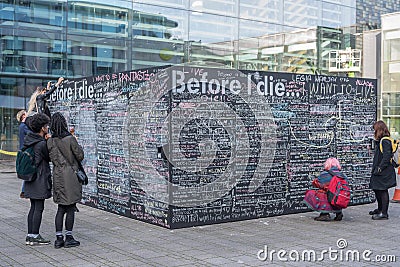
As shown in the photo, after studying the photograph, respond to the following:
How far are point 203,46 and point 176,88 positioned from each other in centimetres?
1456

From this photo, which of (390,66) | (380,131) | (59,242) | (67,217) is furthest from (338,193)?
(390,66)

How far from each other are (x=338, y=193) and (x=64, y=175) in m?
4.43

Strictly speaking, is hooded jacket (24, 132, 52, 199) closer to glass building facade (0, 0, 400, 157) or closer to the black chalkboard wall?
the black chalkboard wall

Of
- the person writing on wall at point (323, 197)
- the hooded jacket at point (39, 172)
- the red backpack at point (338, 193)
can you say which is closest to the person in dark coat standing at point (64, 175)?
the hooded jacket at point (39, 172)

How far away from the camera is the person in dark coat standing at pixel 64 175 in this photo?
7414 millimetres

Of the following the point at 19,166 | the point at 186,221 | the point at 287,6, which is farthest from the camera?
the point at 287,6

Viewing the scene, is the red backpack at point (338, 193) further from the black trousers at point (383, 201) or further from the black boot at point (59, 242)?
the black boot at point (59, 242)

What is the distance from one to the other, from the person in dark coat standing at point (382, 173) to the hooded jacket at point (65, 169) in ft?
16.6

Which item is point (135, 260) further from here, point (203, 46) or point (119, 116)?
point (203, 46)

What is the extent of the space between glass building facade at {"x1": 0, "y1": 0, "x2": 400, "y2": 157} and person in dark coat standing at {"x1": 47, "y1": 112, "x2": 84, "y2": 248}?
1423 cm

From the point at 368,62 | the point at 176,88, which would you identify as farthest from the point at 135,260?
the point at 368,62

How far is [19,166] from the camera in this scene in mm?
7473

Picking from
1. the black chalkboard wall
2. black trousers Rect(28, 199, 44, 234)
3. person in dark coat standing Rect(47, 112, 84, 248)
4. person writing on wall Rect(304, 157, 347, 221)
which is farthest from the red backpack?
black trousers Rect(28, 199, 44, 234)

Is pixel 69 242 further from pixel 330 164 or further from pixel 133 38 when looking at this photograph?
pixel 133 38
